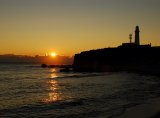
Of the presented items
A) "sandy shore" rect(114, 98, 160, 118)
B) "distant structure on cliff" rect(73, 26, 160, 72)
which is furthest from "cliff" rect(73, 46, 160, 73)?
"sandy shore" rect(114, 98, 160, 118)

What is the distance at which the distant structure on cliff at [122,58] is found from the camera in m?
85.4

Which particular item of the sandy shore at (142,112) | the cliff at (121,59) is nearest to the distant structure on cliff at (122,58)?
the cliff at (121,59)

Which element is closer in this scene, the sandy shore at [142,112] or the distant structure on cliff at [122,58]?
the sandy shore at [142,112]

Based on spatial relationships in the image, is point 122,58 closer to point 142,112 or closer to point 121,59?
point 121,59

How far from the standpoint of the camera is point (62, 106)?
77.9 ft

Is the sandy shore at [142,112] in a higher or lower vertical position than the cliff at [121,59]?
lower

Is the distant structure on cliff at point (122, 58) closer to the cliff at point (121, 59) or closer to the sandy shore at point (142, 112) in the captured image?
the cliff at point (121, 59)

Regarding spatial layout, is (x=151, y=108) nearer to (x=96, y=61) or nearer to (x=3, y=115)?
(x=3, y=115)

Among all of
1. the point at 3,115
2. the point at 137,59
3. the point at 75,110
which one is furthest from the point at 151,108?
the point at 137,59

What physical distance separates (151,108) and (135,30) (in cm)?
8010

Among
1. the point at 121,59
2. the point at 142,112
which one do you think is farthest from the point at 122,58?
the point at 142,112

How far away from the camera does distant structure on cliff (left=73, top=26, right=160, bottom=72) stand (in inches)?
3361

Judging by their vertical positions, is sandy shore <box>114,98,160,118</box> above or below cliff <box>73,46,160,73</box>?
below

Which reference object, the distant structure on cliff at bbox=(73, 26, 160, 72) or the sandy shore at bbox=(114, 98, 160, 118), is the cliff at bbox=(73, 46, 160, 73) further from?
the sandy shore at bbox=(114, 98, 160, 118)
